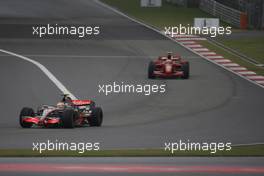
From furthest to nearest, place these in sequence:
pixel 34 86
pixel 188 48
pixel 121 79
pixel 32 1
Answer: pixel 32 1 < pixel 188 48 < pixel 121 79 < pixel 34 86

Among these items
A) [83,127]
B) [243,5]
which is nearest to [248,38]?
[243,5]

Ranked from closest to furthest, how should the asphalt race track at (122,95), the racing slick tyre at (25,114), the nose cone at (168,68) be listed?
the asphalt race track at (122,95) → the racing slick tyre at (25,114) → the nose cone at (168,68)

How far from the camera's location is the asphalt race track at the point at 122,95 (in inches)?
1252

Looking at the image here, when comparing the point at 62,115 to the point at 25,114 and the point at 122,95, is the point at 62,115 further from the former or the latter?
the point at 122,95

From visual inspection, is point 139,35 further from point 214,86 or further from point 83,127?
point 83,127

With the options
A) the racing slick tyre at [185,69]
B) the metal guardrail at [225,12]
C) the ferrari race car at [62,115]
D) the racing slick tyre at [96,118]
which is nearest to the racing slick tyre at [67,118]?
the ferrari race car at [62,115]

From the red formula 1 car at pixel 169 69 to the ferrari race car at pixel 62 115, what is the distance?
14591 mm

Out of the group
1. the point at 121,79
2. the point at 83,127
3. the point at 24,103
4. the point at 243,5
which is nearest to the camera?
the point at 83,127

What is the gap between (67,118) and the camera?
1257 inches

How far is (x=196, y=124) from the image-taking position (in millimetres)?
34594

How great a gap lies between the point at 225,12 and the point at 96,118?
4479cm

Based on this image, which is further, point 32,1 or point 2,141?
point 32,1

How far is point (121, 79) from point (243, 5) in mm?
33140

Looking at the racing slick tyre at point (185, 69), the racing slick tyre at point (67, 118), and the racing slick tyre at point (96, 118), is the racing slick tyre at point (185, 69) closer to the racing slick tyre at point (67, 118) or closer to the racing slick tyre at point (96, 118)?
the racing slick tyre at point (96, 118)
